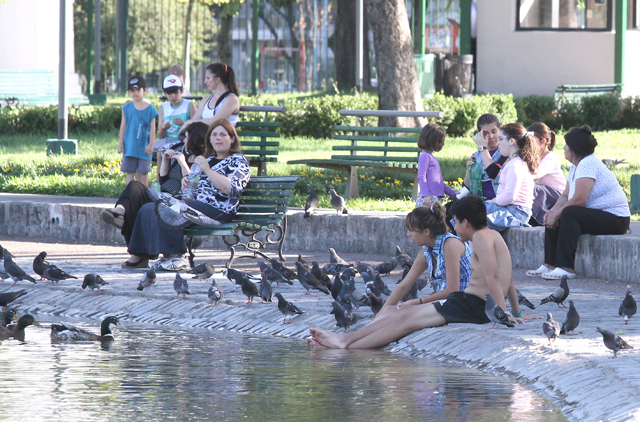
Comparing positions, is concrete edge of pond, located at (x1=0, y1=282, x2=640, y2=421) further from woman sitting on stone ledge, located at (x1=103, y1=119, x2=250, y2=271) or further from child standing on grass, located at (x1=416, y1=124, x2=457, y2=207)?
child standing on grass, located at (x1=416, y1=124, x2=457, y2=207)

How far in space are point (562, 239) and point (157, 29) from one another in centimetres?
3667

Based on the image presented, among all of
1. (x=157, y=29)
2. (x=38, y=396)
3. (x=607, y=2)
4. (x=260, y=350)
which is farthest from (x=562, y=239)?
(x=157, y=29)

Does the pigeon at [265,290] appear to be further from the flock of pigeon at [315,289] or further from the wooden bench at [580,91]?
the wooden bench at [580,91]

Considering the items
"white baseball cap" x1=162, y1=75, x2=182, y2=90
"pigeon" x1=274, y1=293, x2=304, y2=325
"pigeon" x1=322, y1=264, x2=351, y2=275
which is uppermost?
"white baseball cap" x1=162, y1=75, x2=182, y2=90

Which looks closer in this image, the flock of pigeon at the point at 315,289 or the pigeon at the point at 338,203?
the flock of pigeon at the point at 315,289

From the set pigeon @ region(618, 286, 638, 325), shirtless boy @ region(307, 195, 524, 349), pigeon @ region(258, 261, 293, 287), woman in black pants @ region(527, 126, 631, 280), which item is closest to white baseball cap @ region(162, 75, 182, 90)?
pigeon @ region(258, 261, 293, 287)

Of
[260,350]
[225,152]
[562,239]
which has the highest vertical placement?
[225,152]

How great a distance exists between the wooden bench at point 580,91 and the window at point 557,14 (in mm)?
2136

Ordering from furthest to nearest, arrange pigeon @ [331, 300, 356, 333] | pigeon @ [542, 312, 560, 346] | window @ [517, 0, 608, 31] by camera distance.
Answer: window @ [517, 0, 608, 31] → pigeon @ [331, 300, 356, 333] → pigeon @ [542, 312, 560, 346]

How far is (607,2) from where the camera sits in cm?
2436

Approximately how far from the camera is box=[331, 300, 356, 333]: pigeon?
7.13 metres

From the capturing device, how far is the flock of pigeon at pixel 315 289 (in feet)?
21.5

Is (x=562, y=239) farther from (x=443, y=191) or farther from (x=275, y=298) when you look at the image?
(x=275, y=298)

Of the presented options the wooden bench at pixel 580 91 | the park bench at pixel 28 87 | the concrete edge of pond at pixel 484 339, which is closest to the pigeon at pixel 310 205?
the concrete edge of pond at pixel 484 339
